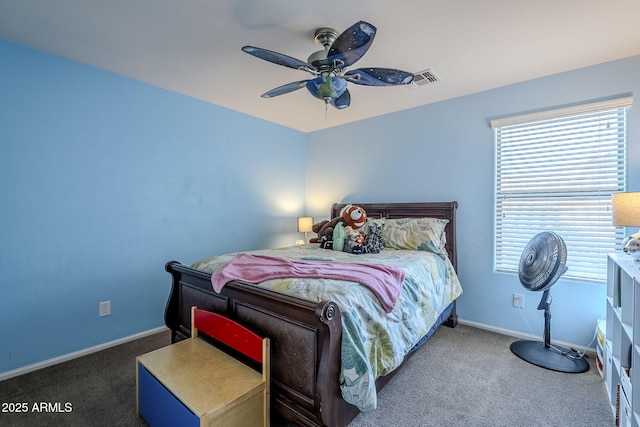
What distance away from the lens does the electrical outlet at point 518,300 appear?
9.27 ft

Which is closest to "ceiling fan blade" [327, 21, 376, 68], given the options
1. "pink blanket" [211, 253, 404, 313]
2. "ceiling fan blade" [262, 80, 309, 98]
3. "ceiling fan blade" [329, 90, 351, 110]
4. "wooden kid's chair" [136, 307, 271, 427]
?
"ceiling fan blade" [262, 80, 309, 98]

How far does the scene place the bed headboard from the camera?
3.14 meters

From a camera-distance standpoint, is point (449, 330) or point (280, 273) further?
point (449, 330)

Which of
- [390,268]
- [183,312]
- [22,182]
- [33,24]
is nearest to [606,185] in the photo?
[390,268]

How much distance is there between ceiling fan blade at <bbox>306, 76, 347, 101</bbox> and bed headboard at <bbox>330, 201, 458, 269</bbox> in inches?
71.3

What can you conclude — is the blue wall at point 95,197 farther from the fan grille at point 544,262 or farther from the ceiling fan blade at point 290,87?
the fan grille at point 544,262

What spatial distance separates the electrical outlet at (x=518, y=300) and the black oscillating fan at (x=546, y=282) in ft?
0.94

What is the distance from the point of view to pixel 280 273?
188 cm

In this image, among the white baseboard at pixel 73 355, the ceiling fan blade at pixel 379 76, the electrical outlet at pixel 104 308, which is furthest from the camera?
the electrical outlet at pixel 104 308

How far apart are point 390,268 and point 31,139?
9.35ft

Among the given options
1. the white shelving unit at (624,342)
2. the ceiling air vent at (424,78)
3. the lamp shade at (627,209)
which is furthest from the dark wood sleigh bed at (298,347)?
the ceiling air vent at (424,78)

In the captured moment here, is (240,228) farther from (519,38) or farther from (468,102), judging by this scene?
(519,38)

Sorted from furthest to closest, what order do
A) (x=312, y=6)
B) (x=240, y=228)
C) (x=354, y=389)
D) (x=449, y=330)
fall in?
(x=240, y=228), (x=449, y=330), (x=312, y=6), (x=354, y=389)

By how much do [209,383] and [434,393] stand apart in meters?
1.43
